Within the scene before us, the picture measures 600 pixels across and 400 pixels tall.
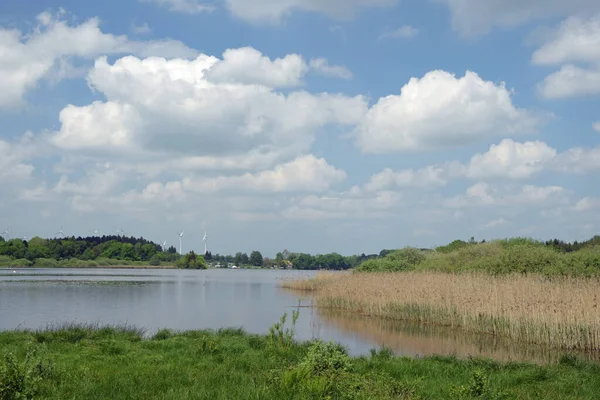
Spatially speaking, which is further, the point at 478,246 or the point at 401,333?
the point at 478,246

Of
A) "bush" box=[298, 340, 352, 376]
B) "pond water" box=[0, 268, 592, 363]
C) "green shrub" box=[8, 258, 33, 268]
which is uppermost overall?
"bush" box=[298, 340, 352, 376]

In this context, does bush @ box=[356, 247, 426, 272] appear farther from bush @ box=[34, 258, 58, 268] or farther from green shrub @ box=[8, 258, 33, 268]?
green shrub @ box=[8, 258, 33, 268]

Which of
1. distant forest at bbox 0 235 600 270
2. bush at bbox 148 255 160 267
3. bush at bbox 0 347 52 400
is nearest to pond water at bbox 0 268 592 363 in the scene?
bush at bbox 0 347 52 400

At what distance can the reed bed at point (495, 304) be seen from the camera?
16109 millimetres

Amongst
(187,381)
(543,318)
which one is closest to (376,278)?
(543,318)

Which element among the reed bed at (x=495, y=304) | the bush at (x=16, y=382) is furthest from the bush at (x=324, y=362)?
the reed bed at (x=495, y=304)

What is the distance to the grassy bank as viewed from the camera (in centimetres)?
697

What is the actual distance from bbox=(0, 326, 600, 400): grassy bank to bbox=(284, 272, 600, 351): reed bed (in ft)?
13.8

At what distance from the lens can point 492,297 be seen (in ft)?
64.5

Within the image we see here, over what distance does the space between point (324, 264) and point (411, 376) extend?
149 m

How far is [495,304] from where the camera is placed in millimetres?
19297

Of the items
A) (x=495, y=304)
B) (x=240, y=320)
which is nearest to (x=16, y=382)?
(x=495, y=304)

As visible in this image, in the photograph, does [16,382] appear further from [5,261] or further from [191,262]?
[191,262]

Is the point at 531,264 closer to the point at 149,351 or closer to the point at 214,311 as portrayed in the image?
the point at 214,311
